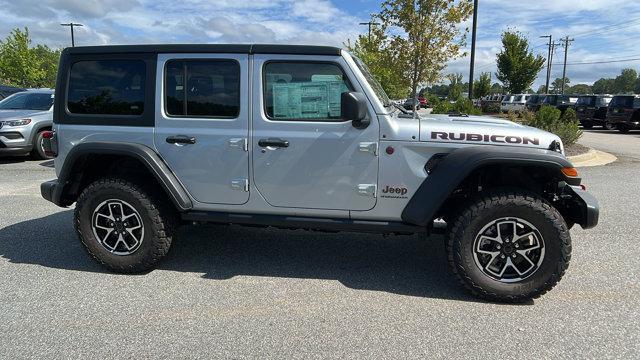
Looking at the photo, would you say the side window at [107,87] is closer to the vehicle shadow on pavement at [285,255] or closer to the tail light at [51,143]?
the tail light at [51,143]

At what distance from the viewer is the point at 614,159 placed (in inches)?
457

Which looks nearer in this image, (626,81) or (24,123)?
(24,123)

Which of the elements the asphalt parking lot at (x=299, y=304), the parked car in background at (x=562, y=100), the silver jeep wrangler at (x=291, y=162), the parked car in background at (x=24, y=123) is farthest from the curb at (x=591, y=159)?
the parked car in background at (x=562, y=100)

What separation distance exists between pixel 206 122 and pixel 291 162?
2.58ft

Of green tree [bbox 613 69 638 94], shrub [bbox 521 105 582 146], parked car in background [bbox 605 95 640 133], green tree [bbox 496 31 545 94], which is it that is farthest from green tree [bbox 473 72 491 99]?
green tree [bbox 613 69 638 94]

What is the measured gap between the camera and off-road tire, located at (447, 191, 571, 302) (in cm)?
349

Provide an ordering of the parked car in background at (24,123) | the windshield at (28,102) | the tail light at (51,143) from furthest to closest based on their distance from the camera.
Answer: the windshield at (28,102) < the parked car in background at (24,123) < the tail light at (51,143)

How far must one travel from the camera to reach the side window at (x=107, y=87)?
13.2 feet

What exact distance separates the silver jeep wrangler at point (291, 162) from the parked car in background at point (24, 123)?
704cm

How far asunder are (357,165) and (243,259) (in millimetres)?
1573

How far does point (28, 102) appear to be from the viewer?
11.3 meters

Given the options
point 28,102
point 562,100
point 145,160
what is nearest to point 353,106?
point 145,160

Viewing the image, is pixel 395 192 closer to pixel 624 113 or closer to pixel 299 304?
pixel 299 304

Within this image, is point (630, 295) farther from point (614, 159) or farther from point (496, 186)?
point (614, 159)
